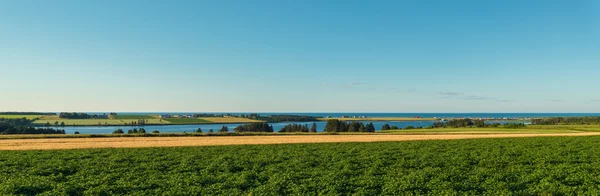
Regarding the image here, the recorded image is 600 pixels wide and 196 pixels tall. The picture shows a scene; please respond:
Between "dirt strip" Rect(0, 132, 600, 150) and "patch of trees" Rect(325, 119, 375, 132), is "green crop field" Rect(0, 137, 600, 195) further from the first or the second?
"patch of trees" Rect(325, 119, 375, 132)

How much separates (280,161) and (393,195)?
12.1 meters

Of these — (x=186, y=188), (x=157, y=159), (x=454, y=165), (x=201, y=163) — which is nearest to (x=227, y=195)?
(x=186, y=188)

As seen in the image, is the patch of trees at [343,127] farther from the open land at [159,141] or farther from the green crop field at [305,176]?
the green crop field at [305,176]

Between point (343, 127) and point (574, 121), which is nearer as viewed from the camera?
point (343, 127)

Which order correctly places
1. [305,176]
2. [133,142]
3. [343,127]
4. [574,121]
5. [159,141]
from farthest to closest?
[574,121] < [343,127] < [159,141] < [133,142] < [305,176]

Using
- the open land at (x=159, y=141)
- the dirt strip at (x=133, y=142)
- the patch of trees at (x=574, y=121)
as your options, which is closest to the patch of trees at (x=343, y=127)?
the open land at (x=159, y=141)

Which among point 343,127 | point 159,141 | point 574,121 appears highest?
point 574,121

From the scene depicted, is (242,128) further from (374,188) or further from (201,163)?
(374,188)

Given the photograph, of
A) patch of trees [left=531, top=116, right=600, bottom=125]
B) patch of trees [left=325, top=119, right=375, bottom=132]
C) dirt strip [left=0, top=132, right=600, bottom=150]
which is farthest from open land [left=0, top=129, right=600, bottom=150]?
patch of trees [left=531, top=116, right=600, bottom=125]

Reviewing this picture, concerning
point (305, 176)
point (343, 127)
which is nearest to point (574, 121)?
point (343, 127)

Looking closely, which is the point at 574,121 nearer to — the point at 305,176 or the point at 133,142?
the point at 305,176

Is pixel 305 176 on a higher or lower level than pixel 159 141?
higher

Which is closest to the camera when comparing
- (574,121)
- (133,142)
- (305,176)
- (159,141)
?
(305,176)

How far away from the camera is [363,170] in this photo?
66.7 feet
